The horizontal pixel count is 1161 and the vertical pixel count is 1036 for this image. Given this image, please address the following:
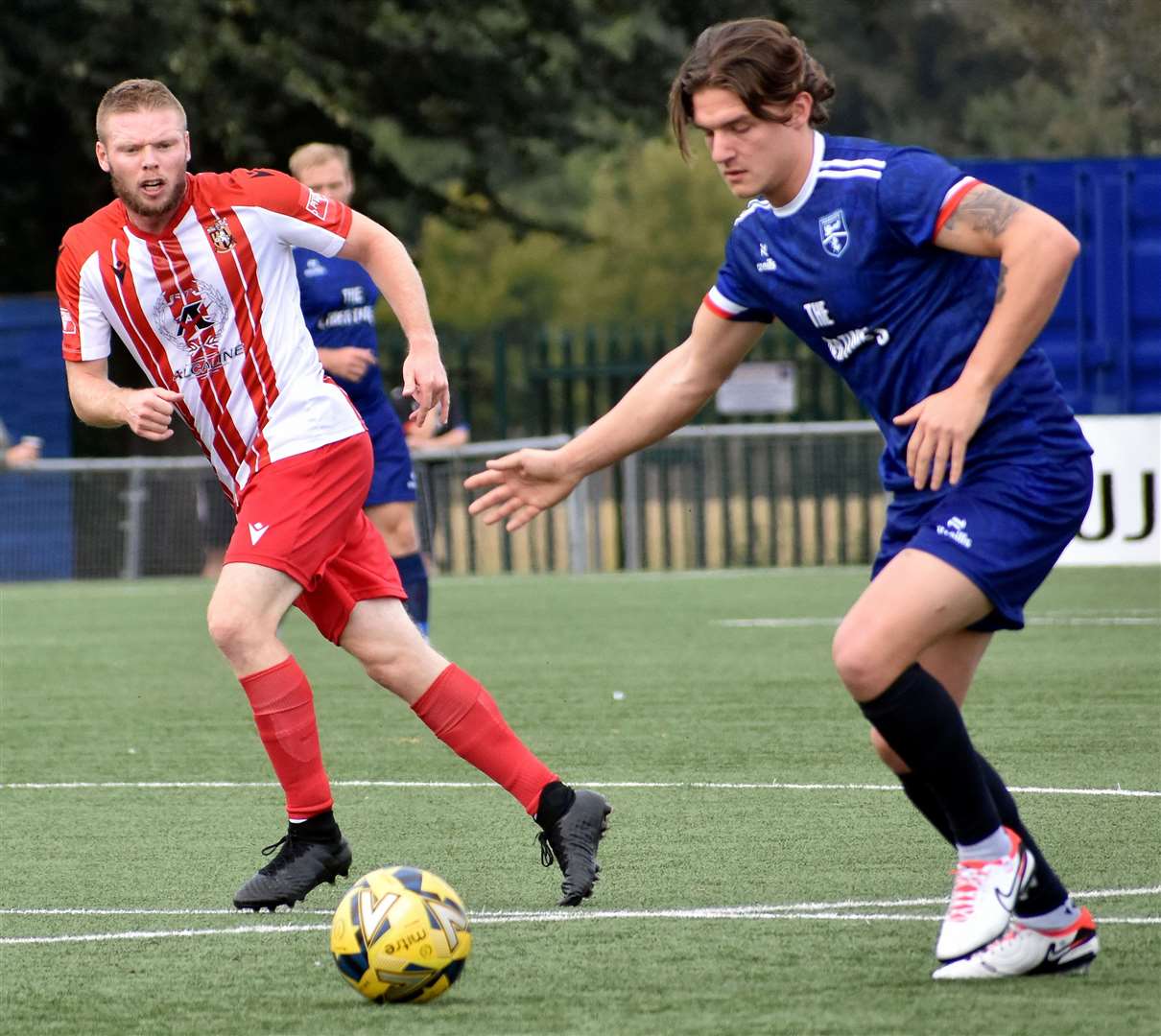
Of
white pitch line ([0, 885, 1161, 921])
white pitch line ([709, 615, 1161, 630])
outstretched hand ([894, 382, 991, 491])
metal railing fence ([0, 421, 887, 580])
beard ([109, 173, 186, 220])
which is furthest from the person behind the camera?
metal railing fence ([0, 421, 887, 580])

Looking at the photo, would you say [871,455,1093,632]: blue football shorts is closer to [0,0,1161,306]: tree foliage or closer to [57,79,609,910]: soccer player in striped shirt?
[57,79,609,910]: soccer player in striped shirt

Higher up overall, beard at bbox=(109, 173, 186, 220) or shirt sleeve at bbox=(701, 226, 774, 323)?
beard at bbox=(109, 173, 186, 220)

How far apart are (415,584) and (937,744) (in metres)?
6.52

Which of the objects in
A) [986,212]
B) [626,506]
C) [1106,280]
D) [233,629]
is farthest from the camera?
[626,506]

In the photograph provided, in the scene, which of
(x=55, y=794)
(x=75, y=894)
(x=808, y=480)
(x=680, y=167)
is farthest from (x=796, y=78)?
(x=680, y=167)

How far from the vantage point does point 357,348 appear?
399 inches

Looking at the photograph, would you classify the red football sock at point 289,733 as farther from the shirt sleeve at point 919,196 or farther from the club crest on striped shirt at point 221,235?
the shirt sleeve at point 919,196

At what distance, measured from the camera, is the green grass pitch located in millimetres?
4461

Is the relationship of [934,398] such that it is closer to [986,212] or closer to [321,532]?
[986,212]

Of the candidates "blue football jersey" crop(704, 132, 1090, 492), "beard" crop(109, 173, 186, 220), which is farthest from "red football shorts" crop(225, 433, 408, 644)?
"blue football jersey" crop(704, 132, 1090, 492)

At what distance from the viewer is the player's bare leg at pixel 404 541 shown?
10.6 m

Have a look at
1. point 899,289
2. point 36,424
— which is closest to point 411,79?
→ point 36,424

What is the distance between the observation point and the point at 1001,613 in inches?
185

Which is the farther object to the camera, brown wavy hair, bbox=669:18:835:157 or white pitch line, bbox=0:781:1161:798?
white pitch line, bbox=0:781:1161:798
